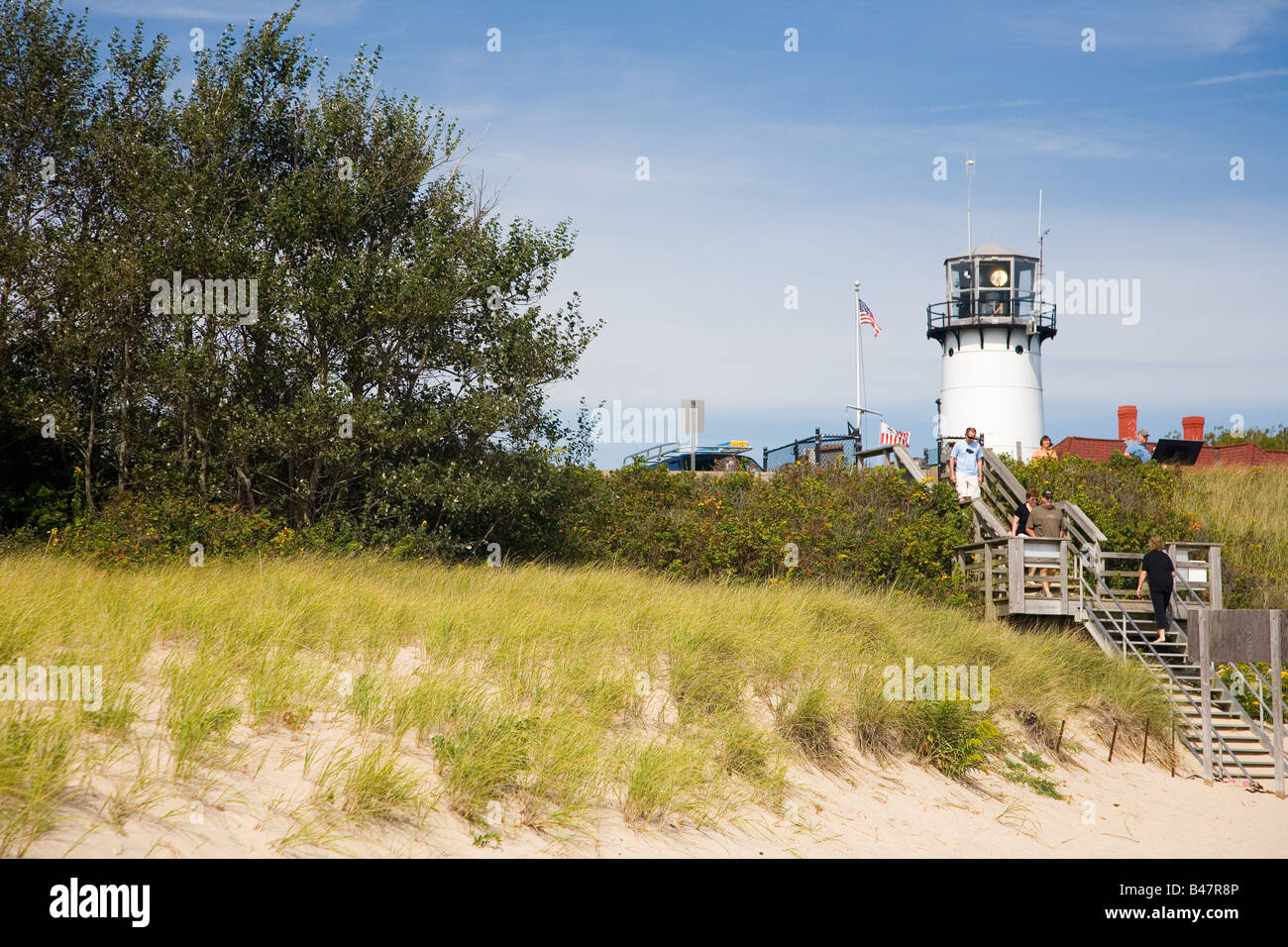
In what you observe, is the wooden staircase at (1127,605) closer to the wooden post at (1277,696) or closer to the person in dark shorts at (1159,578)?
the person in dark shorts at (1159,578)

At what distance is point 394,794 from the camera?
704 centimetres

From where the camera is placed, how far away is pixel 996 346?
119 ft

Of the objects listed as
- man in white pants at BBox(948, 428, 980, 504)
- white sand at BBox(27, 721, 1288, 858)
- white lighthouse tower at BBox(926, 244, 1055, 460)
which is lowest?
white sand at BBox(27, 721, 1288, 858)

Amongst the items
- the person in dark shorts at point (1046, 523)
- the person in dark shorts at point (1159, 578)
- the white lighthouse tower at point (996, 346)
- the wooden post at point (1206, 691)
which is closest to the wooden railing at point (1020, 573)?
the person in dark shorts at point (1046, 523)

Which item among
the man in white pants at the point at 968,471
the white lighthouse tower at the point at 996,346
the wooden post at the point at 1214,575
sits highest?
the white lighthouse tower at the point at 996,346

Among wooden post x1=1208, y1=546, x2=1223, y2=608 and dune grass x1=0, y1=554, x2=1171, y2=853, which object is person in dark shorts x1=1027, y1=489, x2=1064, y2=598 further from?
dune grass x1=0, y1=554, x2=1171, y2=853

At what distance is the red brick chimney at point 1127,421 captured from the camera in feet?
114

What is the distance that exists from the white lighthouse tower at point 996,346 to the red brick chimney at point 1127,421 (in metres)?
2.79

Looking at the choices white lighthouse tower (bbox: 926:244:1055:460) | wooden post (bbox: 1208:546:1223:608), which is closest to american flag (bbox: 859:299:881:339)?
white lighthouse tower (bbox: 926:244:1055:460)

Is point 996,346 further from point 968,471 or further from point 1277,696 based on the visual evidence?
point 1277,696

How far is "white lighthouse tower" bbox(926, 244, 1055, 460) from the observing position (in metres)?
36.1

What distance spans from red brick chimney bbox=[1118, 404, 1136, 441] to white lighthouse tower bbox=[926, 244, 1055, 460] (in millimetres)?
2785
